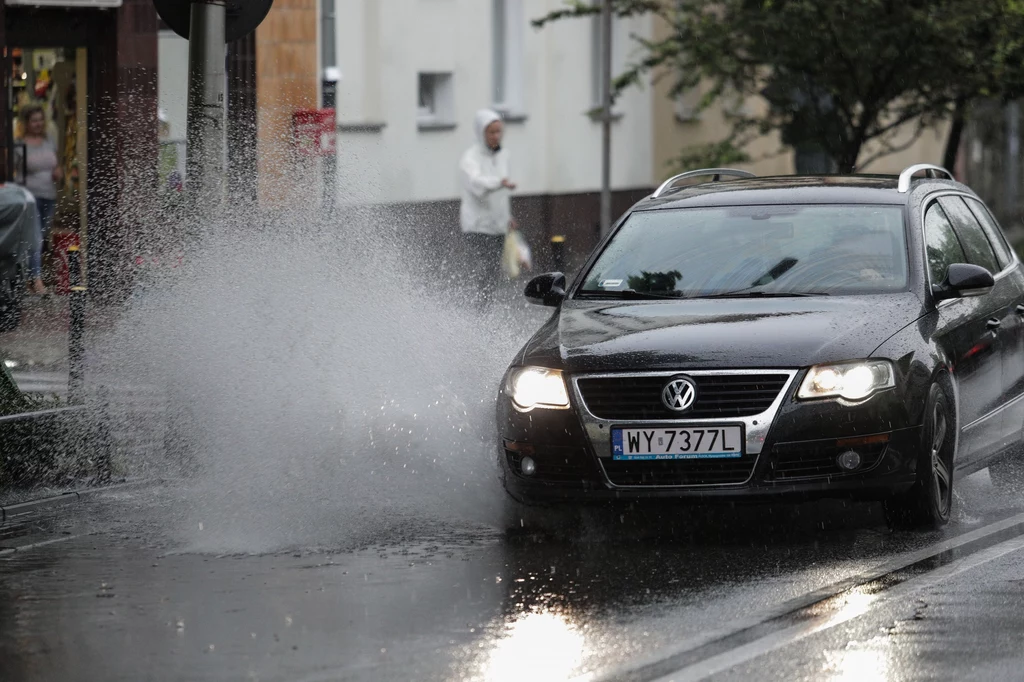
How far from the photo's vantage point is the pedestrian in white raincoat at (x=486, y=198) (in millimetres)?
17828

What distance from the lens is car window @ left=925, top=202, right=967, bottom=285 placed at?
9.40 m

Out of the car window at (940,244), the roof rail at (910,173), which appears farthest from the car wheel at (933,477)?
the roof rail at (910,173)

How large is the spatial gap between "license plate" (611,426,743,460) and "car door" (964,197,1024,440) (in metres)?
2.15

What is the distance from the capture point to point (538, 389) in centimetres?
844

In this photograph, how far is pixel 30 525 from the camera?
30.0 feet

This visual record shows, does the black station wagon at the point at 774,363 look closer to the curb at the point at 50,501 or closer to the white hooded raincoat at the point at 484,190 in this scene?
the curb at the point at 50,501

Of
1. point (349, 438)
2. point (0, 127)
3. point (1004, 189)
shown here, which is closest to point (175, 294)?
point (349, 438)

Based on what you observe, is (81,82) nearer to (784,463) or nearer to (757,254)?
(757,254)

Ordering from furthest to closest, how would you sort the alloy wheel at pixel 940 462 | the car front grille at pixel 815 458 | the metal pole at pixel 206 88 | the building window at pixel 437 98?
the building window at pixel 437 98, the metal pole at pixel 206 88, the alloy wheel at pixel 940 462, the car front grille at pixel 815 458

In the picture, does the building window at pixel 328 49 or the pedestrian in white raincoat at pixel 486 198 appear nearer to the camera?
the pedestrian in white raincoat at pixel 486 198

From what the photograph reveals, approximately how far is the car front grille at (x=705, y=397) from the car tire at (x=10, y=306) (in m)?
7.38

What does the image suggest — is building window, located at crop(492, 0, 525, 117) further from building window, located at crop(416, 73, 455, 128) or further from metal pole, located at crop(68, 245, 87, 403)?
metal pole, located at crop(68, 245, 87, 403)

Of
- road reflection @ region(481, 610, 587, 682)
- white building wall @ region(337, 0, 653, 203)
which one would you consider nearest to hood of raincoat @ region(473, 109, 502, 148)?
white building wall @ region(337, 0, 653, 203)

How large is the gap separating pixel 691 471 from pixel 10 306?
898cm
